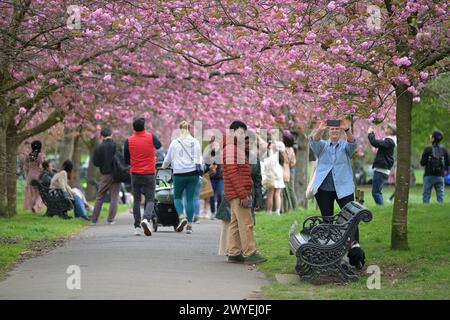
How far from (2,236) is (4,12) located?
388 centimetres

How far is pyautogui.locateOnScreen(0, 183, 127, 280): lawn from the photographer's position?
14531 mm

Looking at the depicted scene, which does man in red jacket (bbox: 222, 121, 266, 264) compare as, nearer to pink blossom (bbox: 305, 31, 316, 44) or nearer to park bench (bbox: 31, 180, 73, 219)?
pink blossom (bbox: 305, 31, 316, 44)

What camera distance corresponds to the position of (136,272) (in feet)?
40.0

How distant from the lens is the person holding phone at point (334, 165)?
520 inches

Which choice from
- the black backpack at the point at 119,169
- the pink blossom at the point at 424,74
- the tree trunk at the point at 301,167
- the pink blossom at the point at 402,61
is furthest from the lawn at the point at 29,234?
the tree trunk at the point at 301,167

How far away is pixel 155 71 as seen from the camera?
23.0 meters

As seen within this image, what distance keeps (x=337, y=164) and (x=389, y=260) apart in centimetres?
145

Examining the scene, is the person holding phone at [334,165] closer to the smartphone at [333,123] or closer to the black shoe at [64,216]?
the smartphone at [333,123]

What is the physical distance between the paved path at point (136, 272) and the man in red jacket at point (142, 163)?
0.63 metres

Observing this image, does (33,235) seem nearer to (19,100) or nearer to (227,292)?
(19,100)

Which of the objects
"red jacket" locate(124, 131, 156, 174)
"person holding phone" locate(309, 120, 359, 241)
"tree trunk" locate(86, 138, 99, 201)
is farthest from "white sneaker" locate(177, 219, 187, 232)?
"tree trunk" locate(86, 138, 99, 201)

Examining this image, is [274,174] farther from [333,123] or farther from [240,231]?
[333,123]

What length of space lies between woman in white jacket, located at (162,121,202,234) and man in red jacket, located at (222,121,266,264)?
12.6ft
